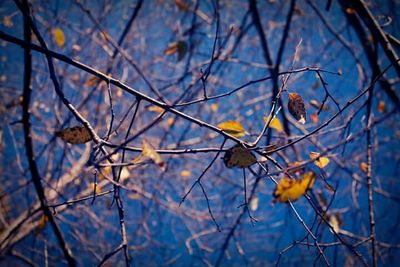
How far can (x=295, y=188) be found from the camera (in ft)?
2.22

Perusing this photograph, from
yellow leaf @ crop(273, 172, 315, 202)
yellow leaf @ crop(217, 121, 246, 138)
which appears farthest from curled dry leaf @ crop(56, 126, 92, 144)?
yellow leaf @ crop(273, 172, 315, 202)

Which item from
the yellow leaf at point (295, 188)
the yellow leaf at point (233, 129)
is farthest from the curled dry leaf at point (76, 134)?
the yellow leaf at point (295, 188)

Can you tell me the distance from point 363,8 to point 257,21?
0.64 m

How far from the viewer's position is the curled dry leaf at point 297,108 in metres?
0.77

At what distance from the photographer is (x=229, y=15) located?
3.98m

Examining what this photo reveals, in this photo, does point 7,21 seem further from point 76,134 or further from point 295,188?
point 295,188

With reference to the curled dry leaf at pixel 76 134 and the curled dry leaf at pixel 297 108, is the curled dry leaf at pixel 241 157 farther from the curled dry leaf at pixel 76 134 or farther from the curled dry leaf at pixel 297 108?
the curled dry leaf at pixel 76 134

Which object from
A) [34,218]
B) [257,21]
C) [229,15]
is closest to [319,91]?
[229,15]

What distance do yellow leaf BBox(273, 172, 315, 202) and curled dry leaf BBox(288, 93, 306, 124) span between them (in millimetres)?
162

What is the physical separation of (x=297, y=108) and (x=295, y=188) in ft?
0.73

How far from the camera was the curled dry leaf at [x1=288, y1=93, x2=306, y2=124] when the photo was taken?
30.4 inches

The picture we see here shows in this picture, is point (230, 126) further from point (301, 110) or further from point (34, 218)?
point (34, 218)

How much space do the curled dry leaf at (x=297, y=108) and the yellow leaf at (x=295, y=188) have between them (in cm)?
16

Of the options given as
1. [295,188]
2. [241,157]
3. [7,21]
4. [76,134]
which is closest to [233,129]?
[241,157]
